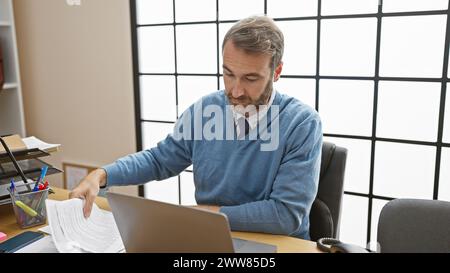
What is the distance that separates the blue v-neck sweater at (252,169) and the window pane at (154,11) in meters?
1.09

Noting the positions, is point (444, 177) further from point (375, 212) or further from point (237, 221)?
point (237, 221)

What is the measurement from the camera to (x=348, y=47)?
6.47 feet

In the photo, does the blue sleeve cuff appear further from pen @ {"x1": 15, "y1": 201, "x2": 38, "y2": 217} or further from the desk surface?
pen @ {"x1": 15, "y1": 201, "x2": 38, "y2": 217}

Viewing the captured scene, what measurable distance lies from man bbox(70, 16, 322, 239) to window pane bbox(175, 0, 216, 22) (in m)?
0.94

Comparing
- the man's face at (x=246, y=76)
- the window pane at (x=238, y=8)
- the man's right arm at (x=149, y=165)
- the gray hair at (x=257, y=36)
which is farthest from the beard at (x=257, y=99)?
the window pane at (x=238, y=8)

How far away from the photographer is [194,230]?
31.1 inches

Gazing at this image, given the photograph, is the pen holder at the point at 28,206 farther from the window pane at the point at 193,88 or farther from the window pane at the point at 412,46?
the window pane at the point at 412,46

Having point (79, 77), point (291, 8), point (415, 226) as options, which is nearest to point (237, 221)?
point (415, 226)

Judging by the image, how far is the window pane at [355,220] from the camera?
2.10m

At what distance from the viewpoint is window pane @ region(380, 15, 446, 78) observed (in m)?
1.78

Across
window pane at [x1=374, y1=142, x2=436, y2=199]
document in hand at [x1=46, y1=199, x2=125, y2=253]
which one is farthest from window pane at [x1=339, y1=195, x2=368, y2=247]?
document in hand at [x1=46, y1=199, x2=125, y2=253]

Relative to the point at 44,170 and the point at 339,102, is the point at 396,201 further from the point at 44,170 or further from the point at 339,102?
the point at 44,170

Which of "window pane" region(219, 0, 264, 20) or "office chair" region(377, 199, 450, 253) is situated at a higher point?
"window pane" region(219, 0, 264, 20)

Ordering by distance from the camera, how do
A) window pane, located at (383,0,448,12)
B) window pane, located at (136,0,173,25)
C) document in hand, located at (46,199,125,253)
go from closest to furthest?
document in hand, located at (46,199,125,253) < window pane, located at (383,0,448,12) < window pane, located at (136,0,173,25)
